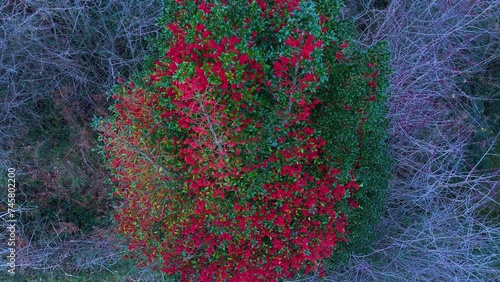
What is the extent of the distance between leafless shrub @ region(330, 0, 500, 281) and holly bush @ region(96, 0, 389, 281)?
0.93 meters

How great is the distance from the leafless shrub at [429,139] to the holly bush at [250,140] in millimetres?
928

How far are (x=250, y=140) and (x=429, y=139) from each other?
8.98 ft

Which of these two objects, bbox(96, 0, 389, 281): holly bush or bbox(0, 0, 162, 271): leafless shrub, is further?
bbox(0, 0, 162, 271): leafless shrub

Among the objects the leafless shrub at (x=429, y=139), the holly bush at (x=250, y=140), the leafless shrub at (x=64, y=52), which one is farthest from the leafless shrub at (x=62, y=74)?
the leafless shrub at (x=429, y=139)

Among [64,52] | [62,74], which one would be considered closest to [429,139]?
[64,52]

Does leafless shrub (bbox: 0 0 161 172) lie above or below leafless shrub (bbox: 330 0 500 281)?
above

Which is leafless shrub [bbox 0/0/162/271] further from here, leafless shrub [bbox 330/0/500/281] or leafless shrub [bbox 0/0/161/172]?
leafless shrub [bbox 330/0/500/281]

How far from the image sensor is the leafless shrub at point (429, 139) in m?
4.15

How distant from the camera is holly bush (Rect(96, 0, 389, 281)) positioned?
9.34 ft

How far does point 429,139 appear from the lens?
15.5 ft

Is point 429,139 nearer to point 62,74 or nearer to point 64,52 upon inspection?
point 64,52

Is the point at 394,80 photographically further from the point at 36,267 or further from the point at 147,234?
the point at 36,267

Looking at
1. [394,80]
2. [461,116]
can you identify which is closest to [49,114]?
[394,80]

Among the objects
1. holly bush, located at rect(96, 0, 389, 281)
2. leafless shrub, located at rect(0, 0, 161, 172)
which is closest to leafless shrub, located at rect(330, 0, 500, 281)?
holly bush, located at rect(96, 0, 389, 281)
